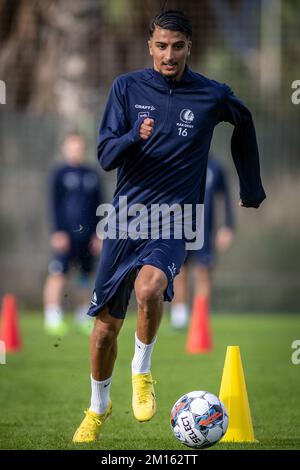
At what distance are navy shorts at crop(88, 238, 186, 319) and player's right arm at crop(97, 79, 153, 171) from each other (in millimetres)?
524

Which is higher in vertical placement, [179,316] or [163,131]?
[163,131]

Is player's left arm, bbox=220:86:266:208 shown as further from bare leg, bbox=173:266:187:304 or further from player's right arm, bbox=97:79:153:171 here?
bare leg, bbox=173:266:187:304

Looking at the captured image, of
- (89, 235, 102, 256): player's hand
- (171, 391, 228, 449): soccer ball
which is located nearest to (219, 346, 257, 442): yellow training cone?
(171, 391, 228, 449): soccer ball

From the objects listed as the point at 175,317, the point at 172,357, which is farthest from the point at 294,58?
the point at 172,357

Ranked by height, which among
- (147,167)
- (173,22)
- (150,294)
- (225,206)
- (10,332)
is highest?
(173,22)

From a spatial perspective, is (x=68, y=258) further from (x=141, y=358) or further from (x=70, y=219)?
(x=141, y=358)

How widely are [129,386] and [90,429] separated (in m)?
2.75

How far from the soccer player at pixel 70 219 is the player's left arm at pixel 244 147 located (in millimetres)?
7165

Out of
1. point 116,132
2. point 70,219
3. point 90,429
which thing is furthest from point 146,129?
point 70,219

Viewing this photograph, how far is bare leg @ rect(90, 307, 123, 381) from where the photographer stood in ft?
23.3

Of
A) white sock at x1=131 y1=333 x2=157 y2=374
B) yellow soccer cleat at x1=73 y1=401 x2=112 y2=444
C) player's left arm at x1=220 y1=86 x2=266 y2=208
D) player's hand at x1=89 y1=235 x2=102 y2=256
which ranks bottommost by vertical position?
yellow soccer cleat at x1=73 y1=401 x2=112 y2=444

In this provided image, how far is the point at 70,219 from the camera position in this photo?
49.9 feet

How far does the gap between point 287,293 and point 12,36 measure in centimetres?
736

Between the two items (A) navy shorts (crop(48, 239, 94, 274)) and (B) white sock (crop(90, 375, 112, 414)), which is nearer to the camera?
(B) white sock (crop(90, 375, 112, 414))
